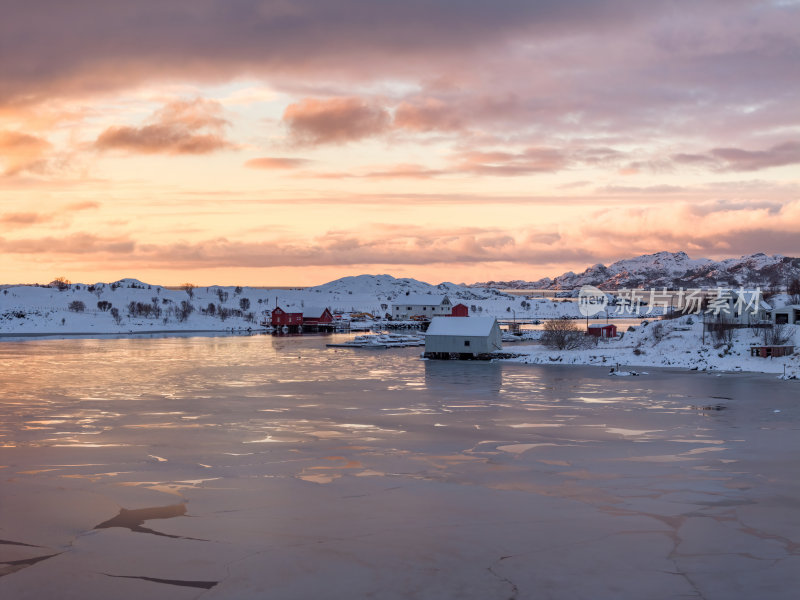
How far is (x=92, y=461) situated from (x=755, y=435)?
830 inches

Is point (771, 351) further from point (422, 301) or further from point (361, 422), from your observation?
point (422, 301)

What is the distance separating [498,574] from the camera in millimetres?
13180

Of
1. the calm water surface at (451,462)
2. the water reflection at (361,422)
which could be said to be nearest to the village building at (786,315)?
the water reflection at (361,422)

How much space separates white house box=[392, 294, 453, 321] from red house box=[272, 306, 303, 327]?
2417cm

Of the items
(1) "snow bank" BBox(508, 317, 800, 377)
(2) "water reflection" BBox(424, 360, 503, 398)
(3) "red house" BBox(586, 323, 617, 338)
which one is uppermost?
(3) "red house" BBox(586, 323, 617, 338)

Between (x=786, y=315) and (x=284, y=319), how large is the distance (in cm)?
6928

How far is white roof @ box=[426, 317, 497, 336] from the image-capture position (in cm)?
6412

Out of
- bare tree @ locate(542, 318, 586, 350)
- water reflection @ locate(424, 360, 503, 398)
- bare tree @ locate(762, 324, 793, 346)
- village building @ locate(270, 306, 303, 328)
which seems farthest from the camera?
village building @ locate(270, 306, 303, 328)

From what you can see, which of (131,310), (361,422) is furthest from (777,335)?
(131,310)

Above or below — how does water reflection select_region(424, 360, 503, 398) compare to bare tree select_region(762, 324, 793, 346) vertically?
below

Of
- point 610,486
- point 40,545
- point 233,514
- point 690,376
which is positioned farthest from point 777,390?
point 40,545

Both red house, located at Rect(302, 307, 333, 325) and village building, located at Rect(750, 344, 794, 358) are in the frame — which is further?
red house, located at Rect(302, 307, 333, 325)

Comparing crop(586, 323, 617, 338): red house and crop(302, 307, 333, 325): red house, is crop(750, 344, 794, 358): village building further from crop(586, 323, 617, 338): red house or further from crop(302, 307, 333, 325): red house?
crop(302, 307, 333, 325): red house

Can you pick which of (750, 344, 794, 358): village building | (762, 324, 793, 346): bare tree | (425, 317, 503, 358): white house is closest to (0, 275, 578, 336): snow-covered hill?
(425, 317, 503, 358): white house
